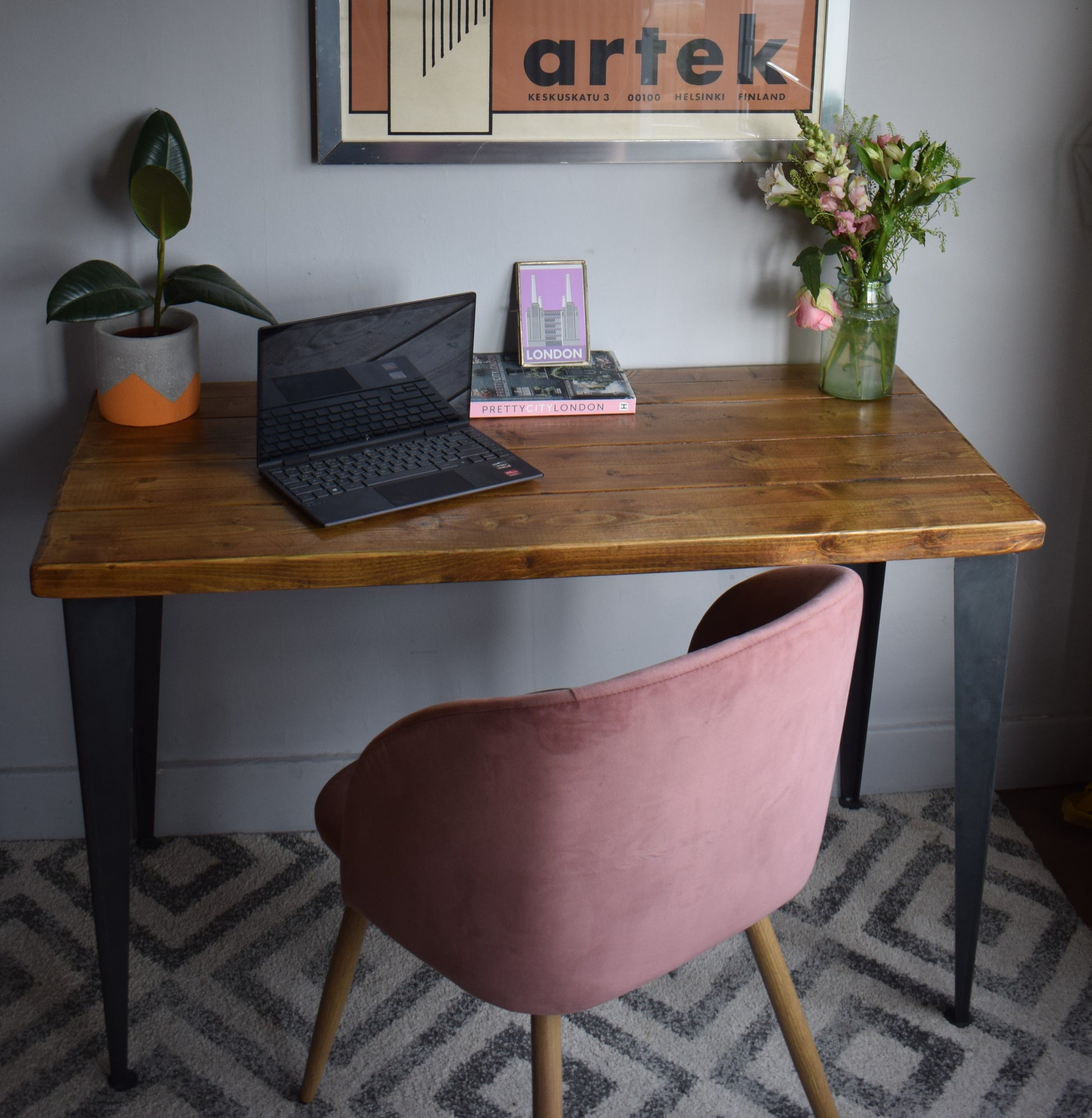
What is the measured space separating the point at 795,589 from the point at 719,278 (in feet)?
2.38

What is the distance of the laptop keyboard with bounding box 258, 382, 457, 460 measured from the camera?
5.03ft

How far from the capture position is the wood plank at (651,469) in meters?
1.47

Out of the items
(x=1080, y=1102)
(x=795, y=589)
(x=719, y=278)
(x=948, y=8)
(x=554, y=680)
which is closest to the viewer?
(x=795, y=589)

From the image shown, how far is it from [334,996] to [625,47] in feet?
4.29

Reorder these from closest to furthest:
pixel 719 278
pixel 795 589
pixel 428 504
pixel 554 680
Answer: pixel 795 589 < pixel 428 504 < pixel 719 278 < pixel 554 680

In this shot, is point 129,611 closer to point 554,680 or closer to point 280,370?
point 280,370

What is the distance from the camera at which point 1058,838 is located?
212cm

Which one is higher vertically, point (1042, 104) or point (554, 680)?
point (1042, 104)

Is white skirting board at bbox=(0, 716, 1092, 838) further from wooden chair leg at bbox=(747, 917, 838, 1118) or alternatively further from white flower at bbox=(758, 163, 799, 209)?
white flower at bbox=(758, 163, 799, 209)

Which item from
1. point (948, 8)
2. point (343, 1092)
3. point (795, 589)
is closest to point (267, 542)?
point (795, 589)

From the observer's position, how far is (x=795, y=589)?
1291 millimetres

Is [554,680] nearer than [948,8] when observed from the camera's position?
No

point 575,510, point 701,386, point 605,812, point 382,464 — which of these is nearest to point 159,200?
point 382,464

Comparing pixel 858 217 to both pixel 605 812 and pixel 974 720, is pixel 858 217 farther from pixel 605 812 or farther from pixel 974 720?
pixel 605 812
